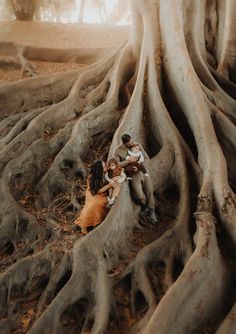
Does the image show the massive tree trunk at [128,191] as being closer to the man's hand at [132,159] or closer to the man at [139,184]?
the man at [139,184]

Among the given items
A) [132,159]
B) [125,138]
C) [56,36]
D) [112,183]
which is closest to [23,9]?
[56,36]

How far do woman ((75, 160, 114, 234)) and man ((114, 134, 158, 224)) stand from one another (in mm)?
281

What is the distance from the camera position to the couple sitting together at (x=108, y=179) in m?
4.23

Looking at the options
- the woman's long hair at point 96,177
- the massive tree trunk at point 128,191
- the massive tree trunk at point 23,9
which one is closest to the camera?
the massive tree trunk at point 128,191

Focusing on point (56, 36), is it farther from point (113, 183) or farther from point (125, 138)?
point (113, 183)

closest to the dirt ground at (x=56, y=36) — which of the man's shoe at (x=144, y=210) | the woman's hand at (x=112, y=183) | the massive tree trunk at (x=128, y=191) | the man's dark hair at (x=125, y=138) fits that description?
the massive tree trunk at (x=128, y=191)

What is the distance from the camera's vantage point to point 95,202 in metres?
4.24

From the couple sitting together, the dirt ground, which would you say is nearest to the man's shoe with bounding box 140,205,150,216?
the couple sitting together

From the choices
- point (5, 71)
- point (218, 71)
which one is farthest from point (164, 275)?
point (5, 71)

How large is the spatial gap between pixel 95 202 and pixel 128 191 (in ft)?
1.59

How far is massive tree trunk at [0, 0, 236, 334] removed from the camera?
364cm

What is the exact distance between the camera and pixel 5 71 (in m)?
9.27

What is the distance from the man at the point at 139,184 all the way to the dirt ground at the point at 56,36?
219 inches

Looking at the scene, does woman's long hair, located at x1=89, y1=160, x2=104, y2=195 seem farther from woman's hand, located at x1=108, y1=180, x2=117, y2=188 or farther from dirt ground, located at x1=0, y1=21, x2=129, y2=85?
dirt ground, located at x1=0, y1=21, x2=129, y2=85
